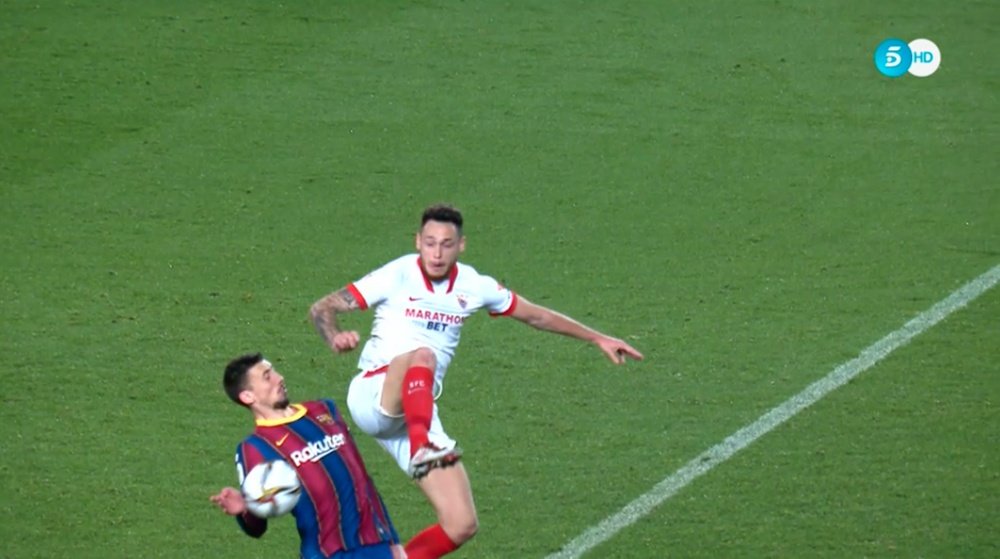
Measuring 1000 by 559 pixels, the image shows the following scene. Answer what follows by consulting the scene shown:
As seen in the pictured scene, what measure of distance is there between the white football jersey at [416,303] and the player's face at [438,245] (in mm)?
108

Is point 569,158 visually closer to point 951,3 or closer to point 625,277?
point 625,277

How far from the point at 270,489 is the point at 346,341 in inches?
29.2

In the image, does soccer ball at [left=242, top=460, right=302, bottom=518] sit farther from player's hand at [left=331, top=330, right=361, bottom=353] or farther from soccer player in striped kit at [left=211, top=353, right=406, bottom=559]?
player's hand at [left=331, top=330, right=361, bottom=353]

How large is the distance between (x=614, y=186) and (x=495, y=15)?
3312mm

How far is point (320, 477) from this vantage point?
624 cm

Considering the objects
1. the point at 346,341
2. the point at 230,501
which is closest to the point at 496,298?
the point at 346,341

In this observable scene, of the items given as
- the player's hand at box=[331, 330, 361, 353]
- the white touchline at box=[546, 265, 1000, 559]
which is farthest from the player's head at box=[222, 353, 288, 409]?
the white touchline at box=[546, 265, 1000, 559]

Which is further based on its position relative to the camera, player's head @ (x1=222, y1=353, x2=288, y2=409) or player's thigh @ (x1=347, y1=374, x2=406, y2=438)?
player's thigh @ (x1=347, y1=374, x2=406, y2=438)

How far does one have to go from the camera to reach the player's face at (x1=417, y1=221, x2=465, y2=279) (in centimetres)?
700

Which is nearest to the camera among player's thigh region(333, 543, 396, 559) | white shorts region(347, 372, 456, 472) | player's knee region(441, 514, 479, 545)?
player's thigh region(333, 543, 396, 559)

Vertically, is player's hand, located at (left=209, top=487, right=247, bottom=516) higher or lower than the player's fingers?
lower

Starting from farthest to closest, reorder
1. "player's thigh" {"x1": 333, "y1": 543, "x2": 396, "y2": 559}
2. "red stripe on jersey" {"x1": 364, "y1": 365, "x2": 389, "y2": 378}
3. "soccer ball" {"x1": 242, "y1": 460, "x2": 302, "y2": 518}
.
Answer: "red stripe on jersey" {"x1": 364, "y1": 365, "x2": 389, "y2": 378} → "player's thigh" {"x1": 333, "y1": 543, "x2": 396, "y2": 559} → "soccer ball" {"x1": 242, "y1": 460, "x2": 302, "y2": 518}

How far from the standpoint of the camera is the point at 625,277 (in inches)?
433

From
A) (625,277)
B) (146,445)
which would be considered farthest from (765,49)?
(146,445)
